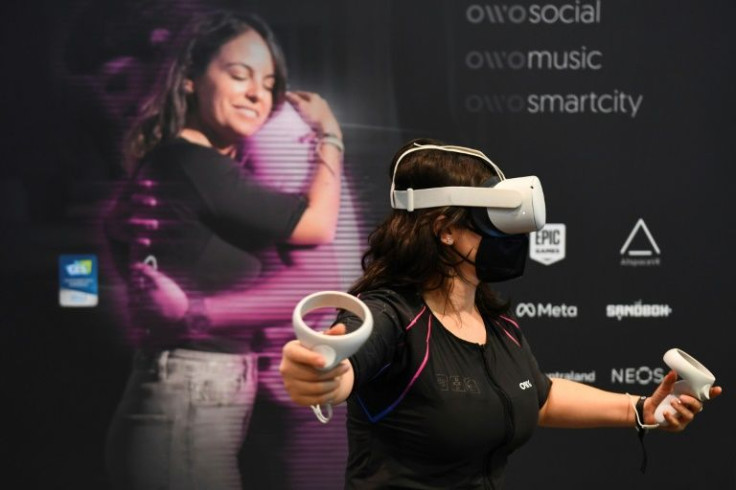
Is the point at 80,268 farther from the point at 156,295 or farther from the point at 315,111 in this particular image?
the point at 315,111

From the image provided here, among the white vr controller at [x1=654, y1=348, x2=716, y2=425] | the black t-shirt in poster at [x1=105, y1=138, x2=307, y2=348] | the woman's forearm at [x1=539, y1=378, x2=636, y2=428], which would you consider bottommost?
the woman's forearm at [x1=539, y1=378, x2=636, y2=428]

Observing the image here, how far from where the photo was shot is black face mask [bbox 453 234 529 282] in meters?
1.72

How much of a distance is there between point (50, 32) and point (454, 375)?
2.14 meters

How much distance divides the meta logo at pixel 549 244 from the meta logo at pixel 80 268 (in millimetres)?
1598

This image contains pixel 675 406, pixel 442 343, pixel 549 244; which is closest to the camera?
pixel 442 343

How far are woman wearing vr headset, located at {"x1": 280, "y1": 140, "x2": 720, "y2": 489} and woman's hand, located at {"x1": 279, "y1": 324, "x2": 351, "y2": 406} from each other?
14 cm

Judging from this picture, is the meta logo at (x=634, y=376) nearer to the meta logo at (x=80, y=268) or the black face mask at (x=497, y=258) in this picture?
the black face mask at (x=497, y=258)

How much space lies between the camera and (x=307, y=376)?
1.25 m

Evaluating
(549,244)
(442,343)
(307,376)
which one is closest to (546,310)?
(549,244)

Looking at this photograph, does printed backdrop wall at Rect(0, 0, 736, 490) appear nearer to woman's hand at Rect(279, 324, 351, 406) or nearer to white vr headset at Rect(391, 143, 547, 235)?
white vr headset at Rect(391, 143, 547, 235)

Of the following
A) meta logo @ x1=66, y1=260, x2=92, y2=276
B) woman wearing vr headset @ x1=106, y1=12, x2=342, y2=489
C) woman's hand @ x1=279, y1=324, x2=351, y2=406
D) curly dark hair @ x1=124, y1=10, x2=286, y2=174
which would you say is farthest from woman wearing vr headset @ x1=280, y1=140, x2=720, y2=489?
meta logo @ x1=66, y1=260, x2=92, y2=276

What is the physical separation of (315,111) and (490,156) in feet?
2.14

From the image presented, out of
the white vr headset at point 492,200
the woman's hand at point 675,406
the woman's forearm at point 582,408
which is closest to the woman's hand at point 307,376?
the white vr headset at point 492,200

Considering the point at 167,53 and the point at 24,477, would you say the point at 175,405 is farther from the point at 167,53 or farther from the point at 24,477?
the point at 167,53
